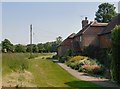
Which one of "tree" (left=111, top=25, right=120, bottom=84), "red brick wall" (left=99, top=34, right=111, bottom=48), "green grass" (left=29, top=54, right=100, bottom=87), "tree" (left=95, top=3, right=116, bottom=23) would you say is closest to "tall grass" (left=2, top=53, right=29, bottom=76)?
"green grass" (left=29, top=54, right=100, bottom=87)

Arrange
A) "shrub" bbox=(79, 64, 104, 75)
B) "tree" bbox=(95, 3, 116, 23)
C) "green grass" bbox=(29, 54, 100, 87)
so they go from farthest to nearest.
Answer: "tree" bbox=(95, 3, 116, 23) → "shrub" bbox=(79, 64, 104, 75) → "green grass" bbox=(29, 54, 100, 87)

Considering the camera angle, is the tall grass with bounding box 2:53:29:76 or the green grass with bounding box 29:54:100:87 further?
the tall grass with bounding box 2:53:29:76

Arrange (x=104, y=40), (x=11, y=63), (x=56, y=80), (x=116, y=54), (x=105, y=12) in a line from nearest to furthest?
(x=116, y=54)
(x=56, y=80)
(x=11, y=63)
(x=104, y=40)
(x=105, y=12)

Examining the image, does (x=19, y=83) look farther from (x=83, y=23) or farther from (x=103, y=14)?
(x=103, y=14)

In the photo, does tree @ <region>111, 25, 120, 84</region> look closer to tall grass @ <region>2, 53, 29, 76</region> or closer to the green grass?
the green grass

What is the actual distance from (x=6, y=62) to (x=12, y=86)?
534 centimetres

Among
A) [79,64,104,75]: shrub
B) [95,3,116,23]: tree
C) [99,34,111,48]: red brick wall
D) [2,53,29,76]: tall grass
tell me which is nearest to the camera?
[2,53,29,76]: tall grass

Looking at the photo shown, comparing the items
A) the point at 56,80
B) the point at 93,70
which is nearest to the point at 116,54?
the point at 56,80

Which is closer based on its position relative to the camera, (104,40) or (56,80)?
(56,80)

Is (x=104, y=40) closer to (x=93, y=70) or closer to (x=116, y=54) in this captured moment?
(x=93, y=70)

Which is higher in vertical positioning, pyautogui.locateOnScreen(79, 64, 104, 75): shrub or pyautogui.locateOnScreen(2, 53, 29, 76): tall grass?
pyautogui.locateOnScreen(2, 53, 29, 76): tall grass


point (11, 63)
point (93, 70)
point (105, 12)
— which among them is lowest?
point (93, 70)

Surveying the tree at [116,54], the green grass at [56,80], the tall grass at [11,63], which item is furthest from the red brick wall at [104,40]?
the tree at [116,54]

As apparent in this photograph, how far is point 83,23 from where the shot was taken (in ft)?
189
